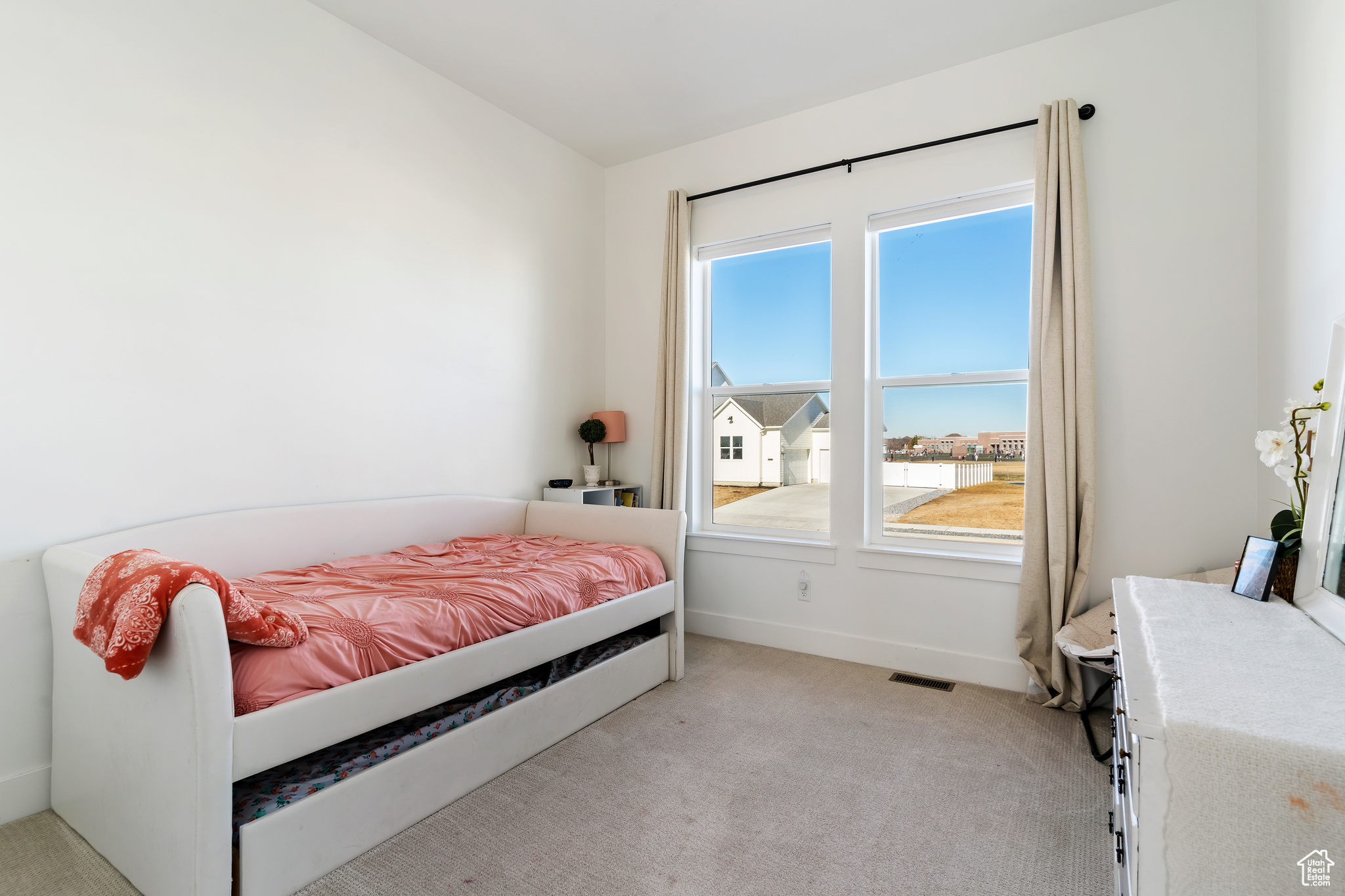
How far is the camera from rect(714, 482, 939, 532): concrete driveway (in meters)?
3.43

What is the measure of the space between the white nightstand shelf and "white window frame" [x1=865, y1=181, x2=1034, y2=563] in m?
1.37

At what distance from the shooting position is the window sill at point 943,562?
115 inches

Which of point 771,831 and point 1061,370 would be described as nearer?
point 771,831

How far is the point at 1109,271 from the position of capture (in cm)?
271

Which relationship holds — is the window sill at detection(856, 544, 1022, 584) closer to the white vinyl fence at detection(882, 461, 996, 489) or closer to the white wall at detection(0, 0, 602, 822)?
the white vinyl fence at detection(882, 461, 996, 489)

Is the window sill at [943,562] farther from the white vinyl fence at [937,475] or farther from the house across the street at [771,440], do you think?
the house across the street at [771,440]

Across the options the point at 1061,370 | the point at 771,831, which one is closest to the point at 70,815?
the point at 771,831

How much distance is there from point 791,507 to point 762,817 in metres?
1.96

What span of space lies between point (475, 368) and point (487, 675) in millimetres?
1784

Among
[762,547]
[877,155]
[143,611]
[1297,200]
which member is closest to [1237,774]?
[143,611]

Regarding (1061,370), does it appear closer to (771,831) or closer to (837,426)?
(837,426)

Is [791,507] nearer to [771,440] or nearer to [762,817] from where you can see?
[771,440]

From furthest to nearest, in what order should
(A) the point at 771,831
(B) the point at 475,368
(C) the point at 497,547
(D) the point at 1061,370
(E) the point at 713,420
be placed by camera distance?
1. (E) the point at 713,420
2. (B) the point at 475,368
3. (C) the point at 497,547
4. (D) the point at 1061,370
5. (A) the point at 771,831

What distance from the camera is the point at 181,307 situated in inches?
88.7
